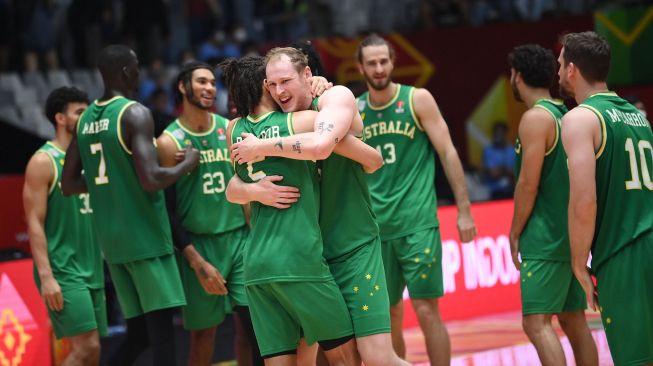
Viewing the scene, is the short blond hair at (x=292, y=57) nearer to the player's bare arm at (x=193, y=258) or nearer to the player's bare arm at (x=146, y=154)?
the player's bare arm at (x=146, y=154)

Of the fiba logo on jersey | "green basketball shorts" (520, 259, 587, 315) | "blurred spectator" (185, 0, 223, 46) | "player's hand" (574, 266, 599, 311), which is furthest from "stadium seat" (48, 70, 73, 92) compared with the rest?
"player's hand" (574, 266, 599, 311)

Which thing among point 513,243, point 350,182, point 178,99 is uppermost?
point 178,99

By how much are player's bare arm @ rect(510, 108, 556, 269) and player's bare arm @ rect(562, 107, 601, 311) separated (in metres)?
1.12

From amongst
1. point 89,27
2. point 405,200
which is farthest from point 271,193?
point 89,27

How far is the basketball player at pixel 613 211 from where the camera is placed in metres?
4.84

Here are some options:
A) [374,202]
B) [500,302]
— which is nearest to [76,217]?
[374,202]

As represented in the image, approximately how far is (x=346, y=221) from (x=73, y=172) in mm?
2291

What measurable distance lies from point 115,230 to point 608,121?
311 centimetres

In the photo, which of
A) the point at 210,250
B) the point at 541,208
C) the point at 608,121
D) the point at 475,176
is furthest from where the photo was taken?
the point at 475,176

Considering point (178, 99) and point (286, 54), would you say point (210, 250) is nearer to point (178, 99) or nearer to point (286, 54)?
point (178, 99)

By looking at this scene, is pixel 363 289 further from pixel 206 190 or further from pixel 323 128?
pixel 206 190

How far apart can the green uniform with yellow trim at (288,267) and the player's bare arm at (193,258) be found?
1584mm

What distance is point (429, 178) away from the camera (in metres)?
7.18

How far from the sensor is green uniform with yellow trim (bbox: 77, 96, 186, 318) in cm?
636
